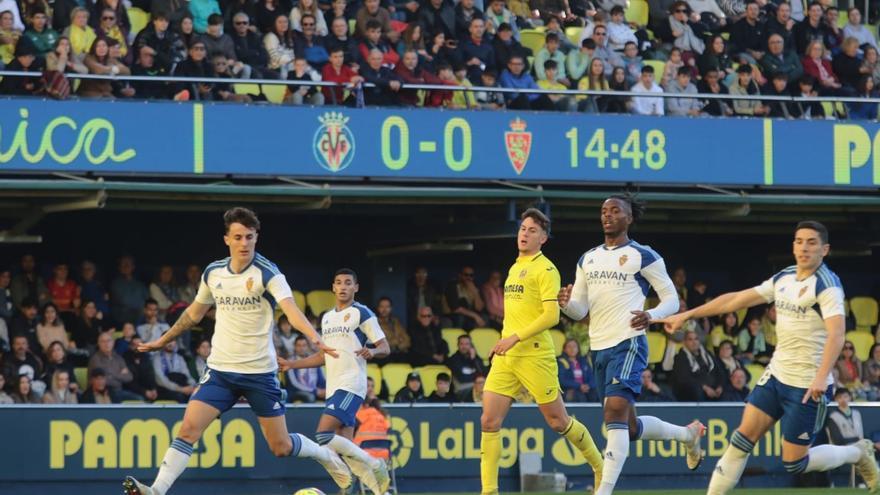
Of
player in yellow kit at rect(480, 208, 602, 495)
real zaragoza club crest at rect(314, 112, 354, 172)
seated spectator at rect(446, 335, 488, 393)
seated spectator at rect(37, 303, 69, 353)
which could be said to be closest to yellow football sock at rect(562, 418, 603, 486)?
player in yellow kit at rect(480, 208, 602, 495)

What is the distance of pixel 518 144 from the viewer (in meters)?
19.7

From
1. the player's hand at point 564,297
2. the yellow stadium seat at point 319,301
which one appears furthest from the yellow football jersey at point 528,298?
the yellow stadium seat at point 319,301

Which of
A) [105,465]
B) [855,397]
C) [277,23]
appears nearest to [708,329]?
[855,397]

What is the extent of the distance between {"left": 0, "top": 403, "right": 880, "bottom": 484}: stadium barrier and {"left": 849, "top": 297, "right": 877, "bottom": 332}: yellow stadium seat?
5.11 metres

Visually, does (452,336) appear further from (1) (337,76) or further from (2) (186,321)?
(2) (186,321)

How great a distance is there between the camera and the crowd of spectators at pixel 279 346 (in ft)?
59.5

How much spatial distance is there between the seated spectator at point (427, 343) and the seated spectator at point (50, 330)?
174 inches

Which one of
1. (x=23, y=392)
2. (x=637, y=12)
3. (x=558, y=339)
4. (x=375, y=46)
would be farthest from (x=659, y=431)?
(x=637, y=12)

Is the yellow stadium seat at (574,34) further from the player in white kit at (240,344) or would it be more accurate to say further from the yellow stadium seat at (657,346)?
the player in white kit at (240,344)

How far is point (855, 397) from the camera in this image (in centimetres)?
2159

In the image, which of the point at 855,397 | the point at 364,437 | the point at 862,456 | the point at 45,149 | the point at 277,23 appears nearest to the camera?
the point at 862,456

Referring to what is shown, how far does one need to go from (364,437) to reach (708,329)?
7.28 m

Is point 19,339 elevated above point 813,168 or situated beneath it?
situated beneath

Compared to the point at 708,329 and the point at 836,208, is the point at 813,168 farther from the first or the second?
the point at 708,329
